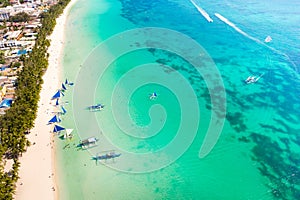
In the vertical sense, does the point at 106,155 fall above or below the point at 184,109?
below

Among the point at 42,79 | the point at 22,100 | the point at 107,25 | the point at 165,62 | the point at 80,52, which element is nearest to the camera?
the point at 22,100

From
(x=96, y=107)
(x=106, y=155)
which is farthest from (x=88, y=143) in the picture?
(x=96, y=107)

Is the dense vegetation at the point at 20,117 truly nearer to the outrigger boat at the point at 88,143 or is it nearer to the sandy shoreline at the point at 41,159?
the sandy shoreline at the point at 41,159

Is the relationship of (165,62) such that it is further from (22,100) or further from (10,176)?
(10,176)

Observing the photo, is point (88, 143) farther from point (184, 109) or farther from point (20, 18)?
point (20, 18)

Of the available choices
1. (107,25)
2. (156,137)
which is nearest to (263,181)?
(156,137)
